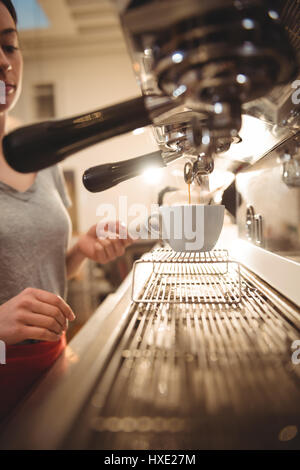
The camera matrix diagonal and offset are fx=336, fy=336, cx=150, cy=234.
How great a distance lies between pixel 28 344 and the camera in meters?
0.54

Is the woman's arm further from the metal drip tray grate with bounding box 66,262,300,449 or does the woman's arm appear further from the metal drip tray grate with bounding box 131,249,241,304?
the metal drip tray grate with bounding box 66,262,300,449

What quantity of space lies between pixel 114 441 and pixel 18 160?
20 cm

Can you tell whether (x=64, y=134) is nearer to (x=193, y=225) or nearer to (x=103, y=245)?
(x=193, y=225)

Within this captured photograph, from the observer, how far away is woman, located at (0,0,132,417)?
14.8 inches

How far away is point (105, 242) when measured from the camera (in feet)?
2.21

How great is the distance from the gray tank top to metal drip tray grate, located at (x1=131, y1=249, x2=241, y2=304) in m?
0.19

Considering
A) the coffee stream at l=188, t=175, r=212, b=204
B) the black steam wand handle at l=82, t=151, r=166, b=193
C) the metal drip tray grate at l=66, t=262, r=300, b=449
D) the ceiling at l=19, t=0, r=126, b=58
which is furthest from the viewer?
the ceiling at l=19, t=0, r=126, b=58

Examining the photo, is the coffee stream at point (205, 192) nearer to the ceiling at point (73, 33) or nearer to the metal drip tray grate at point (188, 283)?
the metal drip tray grate at point (188, 283)

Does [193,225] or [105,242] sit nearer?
[193,225]

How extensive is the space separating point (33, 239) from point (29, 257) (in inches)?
1.4

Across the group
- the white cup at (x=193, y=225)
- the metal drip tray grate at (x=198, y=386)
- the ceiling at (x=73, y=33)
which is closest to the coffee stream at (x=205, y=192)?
the white cup at (x=193, y=225)

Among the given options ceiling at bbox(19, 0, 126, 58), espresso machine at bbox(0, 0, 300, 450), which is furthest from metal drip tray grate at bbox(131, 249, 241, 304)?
ceiling at bbox(19, 0, 126, 58)

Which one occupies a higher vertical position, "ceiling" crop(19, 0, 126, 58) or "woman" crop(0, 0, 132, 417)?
"ceiling" crop(19, 0, 126, 58)

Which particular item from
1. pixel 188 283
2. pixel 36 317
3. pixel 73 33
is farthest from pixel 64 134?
pixel 73 33
